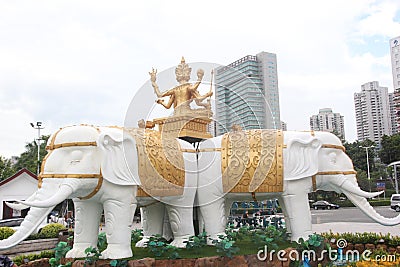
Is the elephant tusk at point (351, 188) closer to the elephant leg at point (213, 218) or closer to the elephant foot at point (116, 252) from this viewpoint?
the elephant leg at point (213, 218)

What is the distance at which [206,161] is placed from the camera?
20.0 feet

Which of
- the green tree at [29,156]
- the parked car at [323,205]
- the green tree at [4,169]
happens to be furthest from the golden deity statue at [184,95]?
the green tree at [29,156]

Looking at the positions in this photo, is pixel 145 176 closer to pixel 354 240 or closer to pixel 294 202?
pixel 294 202

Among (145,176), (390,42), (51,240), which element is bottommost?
(51,240)

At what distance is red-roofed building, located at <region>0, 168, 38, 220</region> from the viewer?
1541 centimetres

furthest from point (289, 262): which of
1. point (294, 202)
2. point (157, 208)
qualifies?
point (157, 208)

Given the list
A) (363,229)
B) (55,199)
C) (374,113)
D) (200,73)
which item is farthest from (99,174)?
(374,113)

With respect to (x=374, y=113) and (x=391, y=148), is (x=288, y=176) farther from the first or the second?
(x=374, y=113)

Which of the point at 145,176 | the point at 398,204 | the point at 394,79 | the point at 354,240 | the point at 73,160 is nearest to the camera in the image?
the point at 73,160

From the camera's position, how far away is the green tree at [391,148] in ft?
111

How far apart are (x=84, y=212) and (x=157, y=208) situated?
1.41 m

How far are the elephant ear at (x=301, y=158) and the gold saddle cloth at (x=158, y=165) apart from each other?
63.2 inches

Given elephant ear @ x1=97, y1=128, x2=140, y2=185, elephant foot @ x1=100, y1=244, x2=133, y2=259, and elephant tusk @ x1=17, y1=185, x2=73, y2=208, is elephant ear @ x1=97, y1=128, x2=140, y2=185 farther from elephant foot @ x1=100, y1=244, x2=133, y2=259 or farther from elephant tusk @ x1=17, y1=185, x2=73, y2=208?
elephant foot @ x1=100, y1=244, x2=133, y2=259

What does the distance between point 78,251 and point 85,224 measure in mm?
369
